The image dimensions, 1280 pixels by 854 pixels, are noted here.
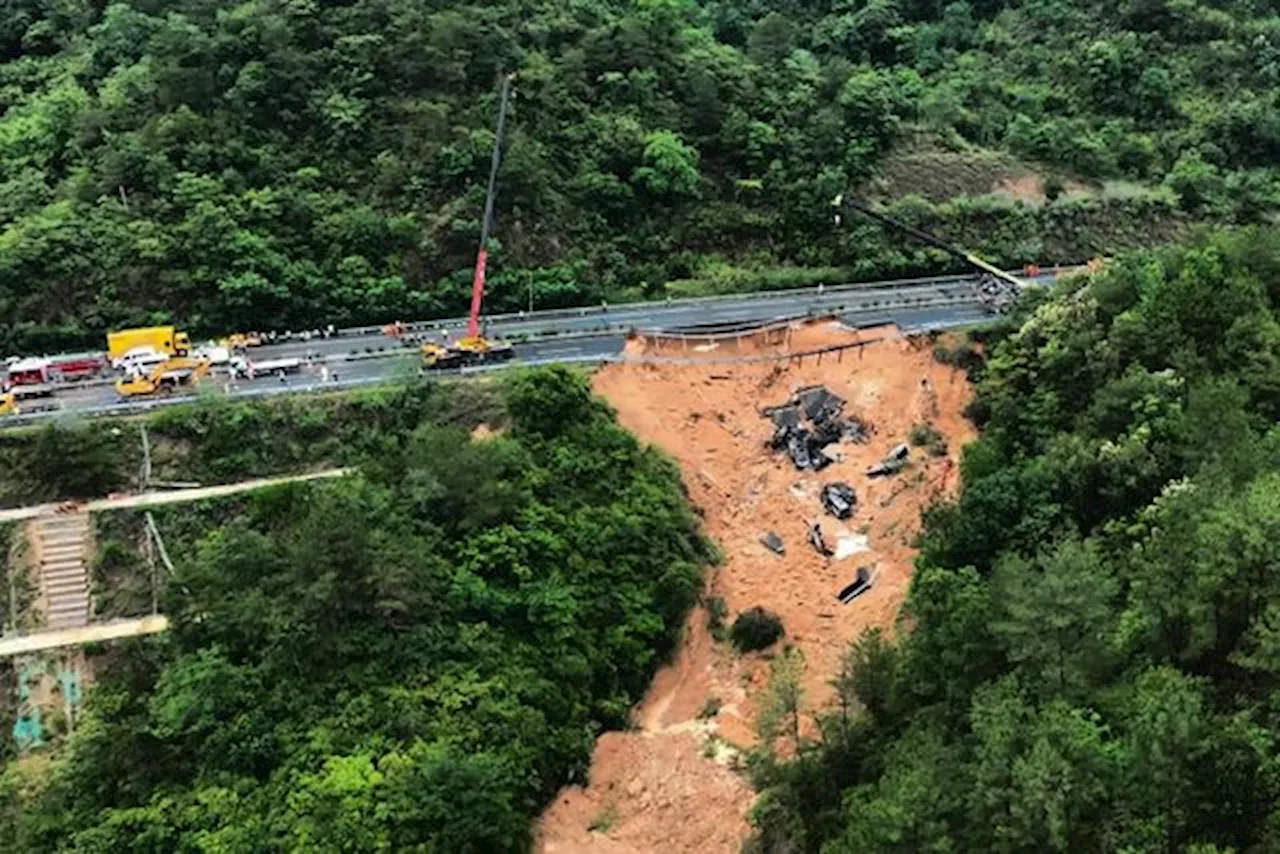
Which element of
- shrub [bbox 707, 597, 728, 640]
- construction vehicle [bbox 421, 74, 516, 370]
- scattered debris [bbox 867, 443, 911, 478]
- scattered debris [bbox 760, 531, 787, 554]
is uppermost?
construction vehicle [bbox 421, 74, 516, 370]

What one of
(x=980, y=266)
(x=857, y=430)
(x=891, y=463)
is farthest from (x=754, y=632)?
(x=980, y=266)

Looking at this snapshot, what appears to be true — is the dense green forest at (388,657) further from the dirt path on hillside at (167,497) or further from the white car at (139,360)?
the white car at (139,360)

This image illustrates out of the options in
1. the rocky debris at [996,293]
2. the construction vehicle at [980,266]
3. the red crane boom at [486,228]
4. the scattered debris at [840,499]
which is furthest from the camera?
the construction vehicle at [980,266]

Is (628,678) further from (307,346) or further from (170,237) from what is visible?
(170,237)

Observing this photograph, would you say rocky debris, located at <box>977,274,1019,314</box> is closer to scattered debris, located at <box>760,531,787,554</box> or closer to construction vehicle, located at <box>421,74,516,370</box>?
scattered debris, located at <box>760,531,787,554</box>

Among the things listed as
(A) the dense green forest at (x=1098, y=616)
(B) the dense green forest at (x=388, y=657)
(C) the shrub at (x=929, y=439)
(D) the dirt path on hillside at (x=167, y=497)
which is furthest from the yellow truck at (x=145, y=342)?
(A) the dense green forest at (x=1098, y=616)

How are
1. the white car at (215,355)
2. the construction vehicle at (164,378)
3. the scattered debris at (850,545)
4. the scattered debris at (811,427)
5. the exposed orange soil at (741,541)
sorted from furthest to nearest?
1. the scattered debris at (811,427)
2. the white car at (215,355)
3. the construction vehicle at (164,378)
4. the scattered debris at (850,545)
5. the exposed orange soil at (741,541)

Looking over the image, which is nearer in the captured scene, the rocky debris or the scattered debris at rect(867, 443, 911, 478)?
the scattered debris at rect(867, 443, 911, 478)

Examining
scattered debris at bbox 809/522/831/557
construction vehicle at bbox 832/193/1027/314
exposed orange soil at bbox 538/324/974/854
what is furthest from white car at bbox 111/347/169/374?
construction vehicle at bbox 832/193/1027/314
